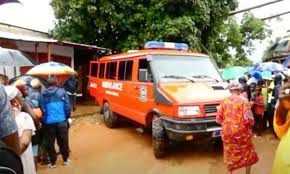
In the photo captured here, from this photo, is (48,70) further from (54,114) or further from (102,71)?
(102,71)

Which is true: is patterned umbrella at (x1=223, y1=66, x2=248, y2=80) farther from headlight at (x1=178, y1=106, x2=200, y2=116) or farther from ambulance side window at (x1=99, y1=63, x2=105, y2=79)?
headlight at (x1=178, y1=106, x2=200, y2=116)

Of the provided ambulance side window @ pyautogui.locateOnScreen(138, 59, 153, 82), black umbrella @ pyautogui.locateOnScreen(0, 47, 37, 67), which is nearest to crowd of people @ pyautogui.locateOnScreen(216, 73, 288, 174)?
ambulance side window @ pyautogui.locateOnScreen(138, 59, 153, 82)

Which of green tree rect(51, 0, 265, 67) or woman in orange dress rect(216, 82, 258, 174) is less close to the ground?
green tree rect(51, 0, 265, 67)

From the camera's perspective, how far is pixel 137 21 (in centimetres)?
1520

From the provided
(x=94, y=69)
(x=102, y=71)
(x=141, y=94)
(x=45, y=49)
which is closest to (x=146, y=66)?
(x=141, y=94)

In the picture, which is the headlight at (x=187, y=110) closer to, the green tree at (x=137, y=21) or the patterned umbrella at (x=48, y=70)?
the patterned umbrella at (x=48, y=70)

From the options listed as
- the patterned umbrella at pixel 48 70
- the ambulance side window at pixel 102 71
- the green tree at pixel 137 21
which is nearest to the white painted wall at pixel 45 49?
the green tree at pixel 137 21

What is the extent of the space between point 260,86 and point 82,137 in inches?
187

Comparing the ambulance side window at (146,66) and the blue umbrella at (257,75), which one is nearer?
the ambulance side window at (146,66)

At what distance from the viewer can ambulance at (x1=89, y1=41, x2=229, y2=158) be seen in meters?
6.69

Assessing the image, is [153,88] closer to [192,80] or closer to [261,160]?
[192,80]

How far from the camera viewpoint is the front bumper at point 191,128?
6605 millimetres

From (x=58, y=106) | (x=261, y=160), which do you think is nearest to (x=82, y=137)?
(x=58, y=106)

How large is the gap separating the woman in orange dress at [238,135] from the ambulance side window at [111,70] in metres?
5.15
